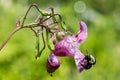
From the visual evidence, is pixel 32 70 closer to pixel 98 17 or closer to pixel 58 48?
pixel 58 48

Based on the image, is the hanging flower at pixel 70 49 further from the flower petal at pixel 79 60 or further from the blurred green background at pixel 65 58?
the blurred green background at pixel 65 58

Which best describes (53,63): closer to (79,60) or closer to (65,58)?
(79,60)

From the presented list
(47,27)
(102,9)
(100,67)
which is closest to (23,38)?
(100,67)

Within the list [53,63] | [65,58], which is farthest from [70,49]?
[65,58]

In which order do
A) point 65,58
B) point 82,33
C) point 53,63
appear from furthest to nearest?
point 65,58
point 82,33
point 53,63

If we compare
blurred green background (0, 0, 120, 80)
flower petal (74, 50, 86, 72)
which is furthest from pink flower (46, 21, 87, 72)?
blurred green background (0, 0, 120, 80)

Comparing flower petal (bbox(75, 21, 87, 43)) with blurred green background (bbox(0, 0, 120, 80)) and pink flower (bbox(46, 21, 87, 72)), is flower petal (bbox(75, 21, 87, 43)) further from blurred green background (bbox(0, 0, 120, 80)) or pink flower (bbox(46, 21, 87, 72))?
blurred green background (bbox(0, 0, 120, 80))

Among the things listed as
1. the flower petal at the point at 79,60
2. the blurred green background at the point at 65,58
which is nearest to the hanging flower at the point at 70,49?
the flower petal at the point at 79,60

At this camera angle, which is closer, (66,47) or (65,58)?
(66,47)
